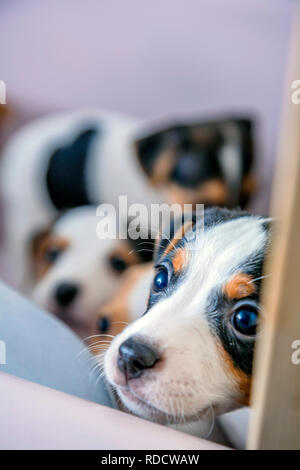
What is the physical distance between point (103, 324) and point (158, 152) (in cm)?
82

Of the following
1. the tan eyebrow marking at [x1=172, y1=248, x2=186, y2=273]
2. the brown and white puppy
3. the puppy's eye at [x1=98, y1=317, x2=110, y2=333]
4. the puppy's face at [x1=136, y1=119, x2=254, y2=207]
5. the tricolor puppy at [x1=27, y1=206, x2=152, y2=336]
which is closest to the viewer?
the tan eyebrow marking at [x1=172, y1=248, x2=186, y2=273]

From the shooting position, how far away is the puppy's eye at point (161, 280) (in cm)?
79

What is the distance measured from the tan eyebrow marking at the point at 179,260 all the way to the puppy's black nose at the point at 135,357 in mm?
129

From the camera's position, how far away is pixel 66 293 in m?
1.26

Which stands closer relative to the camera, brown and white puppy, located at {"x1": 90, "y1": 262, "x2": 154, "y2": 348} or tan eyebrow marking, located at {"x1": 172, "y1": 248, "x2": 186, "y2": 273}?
tan eyebrow marking, located at {"x1": 172, "y1": 248, "x2": 186, "y2": 273}

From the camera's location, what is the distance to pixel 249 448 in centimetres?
59

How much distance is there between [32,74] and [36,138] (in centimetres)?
36

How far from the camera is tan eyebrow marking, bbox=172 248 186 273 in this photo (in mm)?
780

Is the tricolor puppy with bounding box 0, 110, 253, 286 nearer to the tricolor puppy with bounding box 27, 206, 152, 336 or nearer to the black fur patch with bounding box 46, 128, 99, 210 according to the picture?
the black fur patch with bounding box 46, 128, 99, 210

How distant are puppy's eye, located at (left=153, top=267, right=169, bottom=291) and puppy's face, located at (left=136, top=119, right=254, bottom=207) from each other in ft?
2.81

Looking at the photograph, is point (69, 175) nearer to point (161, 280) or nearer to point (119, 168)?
point (119, 168)

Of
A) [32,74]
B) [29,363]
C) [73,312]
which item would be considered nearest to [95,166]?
[32,74]

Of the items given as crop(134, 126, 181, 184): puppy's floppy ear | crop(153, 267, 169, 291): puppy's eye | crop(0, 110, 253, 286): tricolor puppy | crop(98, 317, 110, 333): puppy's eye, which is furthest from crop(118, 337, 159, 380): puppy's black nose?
crop(134, 126, 181, 184): puppy's floppy ear

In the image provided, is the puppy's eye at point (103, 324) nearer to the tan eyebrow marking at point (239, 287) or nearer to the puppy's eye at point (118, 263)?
the puppy's eye at point (118, 263)
